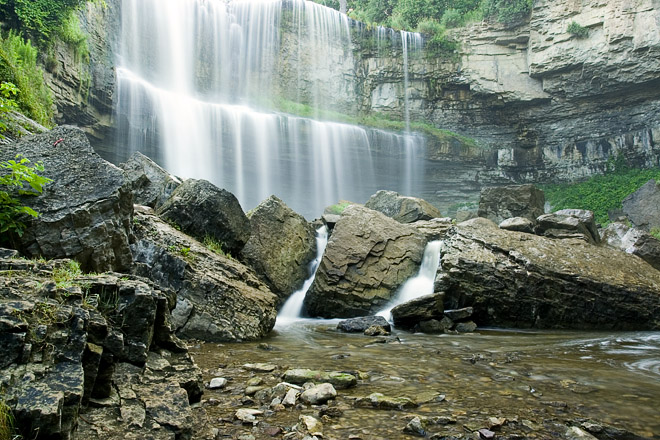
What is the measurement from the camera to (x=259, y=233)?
9.55 meters

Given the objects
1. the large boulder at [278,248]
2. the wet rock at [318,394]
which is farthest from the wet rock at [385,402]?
the large boulder at [278,248]

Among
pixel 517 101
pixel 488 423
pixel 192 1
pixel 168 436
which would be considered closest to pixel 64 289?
pixel 168 436

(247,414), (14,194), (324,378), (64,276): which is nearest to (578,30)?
(324,378)

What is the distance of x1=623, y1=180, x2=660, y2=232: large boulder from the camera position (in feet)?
64.1

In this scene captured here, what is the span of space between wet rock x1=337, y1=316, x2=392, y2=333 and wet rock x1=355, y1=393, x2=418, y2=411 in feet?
13.1

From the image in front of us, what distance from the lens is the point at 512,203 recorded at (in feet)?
57.8

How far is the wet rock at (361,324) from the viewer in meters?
7.71

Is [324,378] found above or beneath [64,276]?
beneath

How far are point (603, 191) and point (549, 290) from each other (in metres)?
21.3

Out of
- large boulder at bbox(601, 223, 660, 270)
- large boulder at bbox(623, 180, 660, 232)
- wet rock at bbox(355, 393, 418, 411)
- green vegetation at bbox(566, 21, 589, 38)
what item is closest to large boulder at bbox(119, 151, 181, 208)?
wet rock at bbox(355, 393, 418, 411)

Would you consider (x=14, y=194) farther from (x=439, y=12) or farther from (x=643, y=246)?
(x=439, y=12)

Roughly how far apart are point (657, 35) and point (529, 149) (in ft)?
29.1

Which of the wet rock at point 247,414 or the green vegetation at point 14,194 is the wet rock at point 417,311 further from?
the green vegetation at point 14,194

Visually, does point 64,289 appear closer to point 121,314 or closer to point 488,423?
point 121,314
